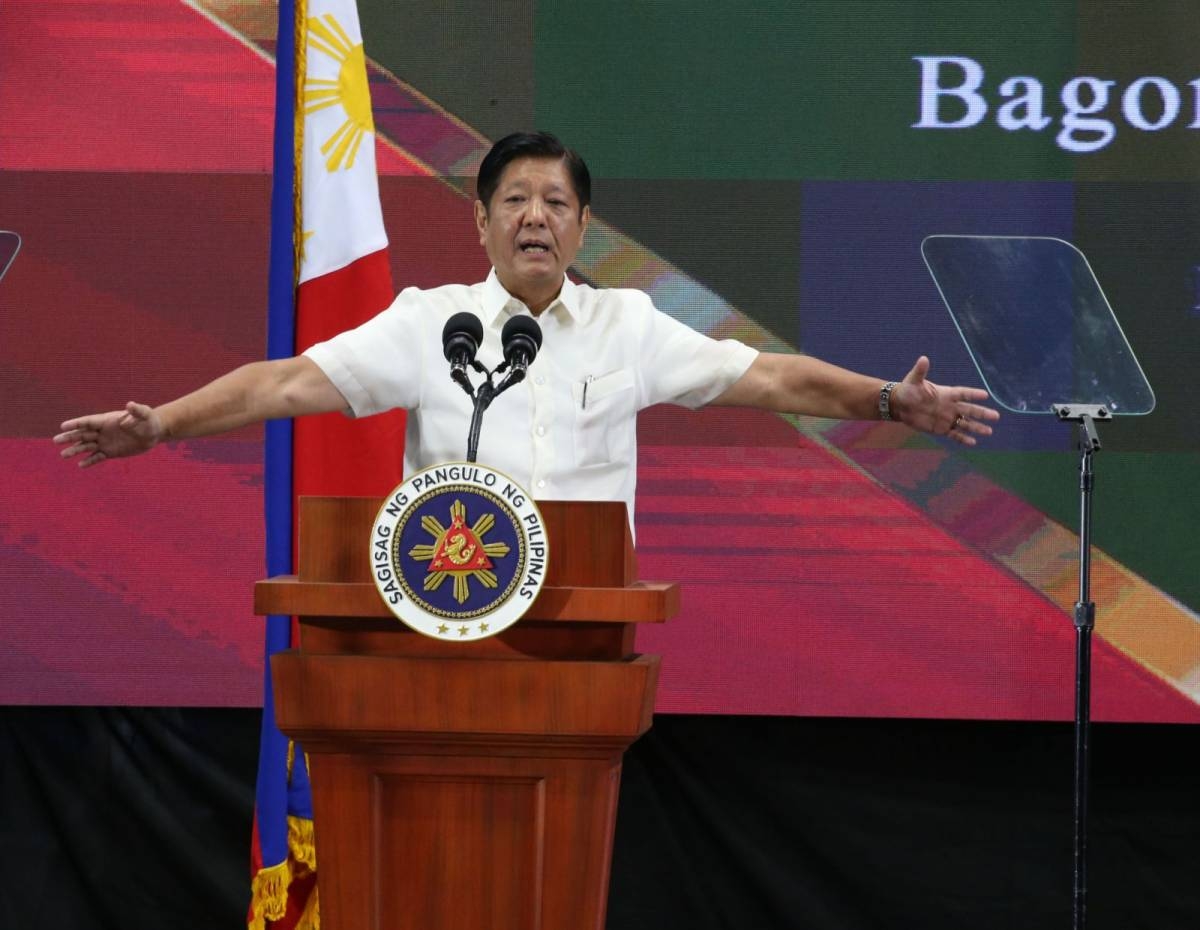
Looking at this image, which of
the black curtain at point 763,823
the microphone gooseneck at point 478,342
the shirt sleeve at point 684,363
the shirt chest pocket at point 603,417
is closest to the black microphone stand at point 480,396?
the microphone gooseneck at point 478,342

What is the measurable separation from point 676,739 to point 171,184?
1.89 metres

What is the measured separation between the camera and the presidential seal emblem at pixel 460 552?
1.62 m

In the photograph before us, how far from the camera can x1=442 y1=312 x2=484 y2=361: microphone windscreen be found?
1.79 metres

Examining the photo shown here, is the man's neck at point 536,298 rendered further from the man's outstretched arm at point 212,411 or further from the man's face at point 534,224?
the man's outstretched arm at point 212,411

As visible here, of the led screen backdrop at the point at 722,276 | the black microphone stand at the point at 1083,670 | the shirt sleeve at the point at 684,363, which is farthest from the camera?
the led screen backdrop at the point at 722,276

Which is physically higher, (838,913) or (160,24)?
(160,24)

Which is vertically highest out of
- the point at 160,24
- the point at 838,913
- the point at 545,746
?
the point at 160,24

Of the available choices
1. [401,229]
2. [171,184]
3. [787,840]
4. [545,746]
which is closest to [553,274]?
[545,746]

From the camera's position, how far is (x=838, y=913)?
3502 mm

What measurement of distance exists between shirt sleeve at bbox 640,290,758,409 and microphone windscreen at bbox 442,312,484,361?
57 centimetres

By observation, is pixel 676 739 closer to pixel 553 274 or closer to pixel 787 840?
pixel 787 840

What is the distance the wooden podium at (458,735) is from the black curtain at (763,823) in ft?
6.06

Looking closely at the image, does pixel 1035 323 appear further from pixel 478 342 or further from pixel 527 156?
pixel 478 342

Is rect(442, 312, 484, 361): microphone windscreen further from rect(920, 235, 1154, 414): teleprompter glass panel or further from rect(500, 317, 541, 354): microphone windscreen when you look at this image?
rect(920, 235, 1154, 414): teleprompter glass panel
